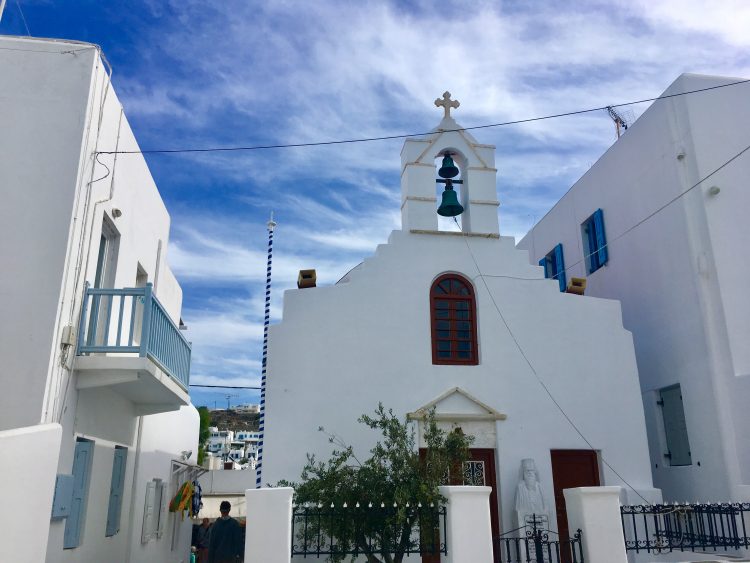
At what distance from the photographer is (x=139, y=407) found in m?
11.3

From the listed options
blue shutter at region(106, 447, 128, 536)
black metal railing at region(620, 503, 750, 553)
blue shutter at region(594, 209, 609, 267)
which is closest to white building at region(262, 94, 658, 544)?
black metal railing at region(620, 503, 750, 553)

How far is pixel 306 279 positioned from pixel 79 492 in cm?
469

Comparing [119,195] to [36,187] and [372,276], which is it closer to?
[36,187]

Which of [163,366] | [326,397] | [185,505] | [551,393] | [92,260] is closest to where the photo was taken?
[92,260]

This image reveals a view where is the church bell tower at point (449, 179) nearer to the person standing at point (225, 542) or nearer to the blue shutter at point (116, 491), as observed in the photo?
the person standing at point (225, 542)

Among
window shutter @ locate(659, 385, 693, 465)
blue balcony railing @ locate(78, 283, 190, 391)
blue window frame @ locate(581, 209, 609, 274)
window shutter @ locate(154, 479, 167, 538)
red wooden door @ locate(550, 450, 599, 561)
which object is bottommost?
window shutter @ locate(154, 479, 167, 538)

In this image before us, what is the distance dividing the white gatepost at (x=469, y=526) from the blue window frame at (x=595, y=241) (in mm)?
8751

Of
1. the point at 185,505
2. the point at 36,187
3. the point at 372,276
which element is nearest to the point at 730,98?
the point at 372,276

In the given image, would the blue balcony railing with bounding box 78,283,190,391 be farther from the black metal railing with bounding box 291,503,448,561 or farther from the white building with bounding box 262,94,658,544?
the black metal railing with bounding box 291,503,448,561

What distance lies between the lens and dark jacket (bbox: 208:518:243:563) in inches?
362

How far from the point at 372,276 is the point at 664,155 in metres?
6.21

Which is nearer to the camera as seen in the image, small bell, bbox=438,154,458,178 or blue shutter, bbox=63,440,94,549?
blue shutter, bbox=63,440,94,549

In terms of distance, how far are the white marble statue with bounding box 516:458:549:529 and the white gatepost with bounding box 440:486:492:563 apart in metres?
2.72

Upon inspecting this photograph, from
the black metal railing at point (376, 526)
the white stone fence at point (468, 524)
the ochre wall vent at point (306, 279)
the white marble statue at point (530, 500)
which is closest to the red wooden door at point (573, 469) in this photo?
the white marble statue at point (530, 500)
